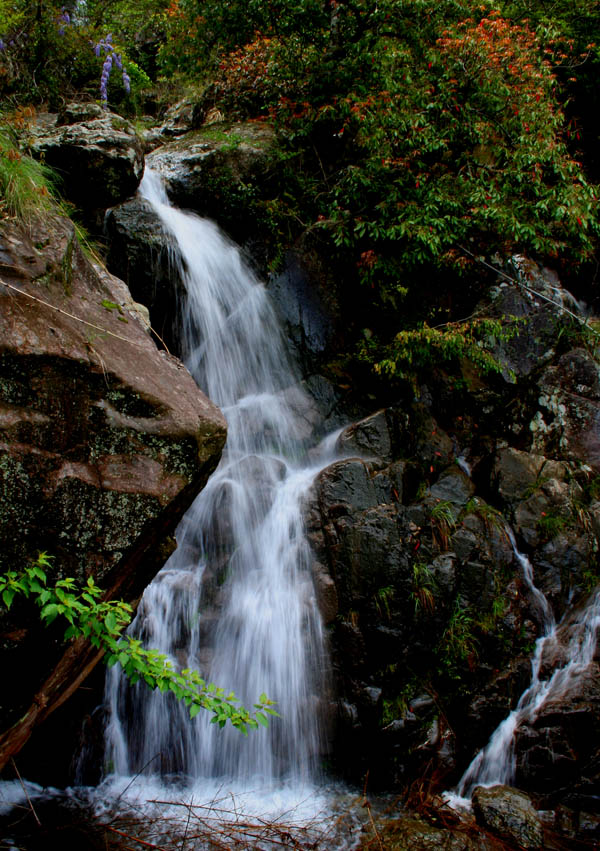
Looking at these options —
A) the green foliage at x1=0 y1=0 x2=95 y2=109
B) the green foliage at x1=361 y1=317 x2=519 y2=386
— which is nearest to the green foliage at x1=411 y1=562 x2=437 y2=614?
the green foliage at x1=361 y1=317 x2=519 y2=386

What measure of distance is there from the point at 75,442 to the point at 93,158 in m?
5.46

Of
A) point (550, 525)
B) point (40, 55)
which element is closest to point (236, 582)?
point (550, 525)

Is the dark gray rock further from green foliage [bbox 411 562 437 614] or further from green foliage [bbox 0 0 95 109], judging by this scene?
green foliage [bbox 0 0 95 109]

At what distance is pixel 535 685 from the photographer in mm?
5328

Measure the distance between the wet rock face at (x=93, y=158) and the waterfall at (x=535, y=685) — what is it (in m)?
6.82

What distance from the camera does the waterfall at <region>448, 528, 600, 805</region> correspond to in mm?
4844

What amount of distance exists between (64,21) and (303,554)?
34.2 feet

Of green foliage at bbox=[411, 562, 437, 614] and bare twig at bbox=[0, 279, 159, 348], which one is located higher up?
bare twig at bbox=[0, 279, 159, 348]

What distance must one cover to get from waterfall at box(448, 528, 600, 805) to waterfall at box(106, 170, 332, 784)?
5.19 ft

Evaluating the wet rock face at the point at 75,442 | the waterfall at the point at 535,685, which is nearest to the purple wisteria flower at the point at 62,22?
the wet rock face at the point at 75,442

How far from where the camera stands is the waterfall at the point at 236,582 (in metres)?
4.71

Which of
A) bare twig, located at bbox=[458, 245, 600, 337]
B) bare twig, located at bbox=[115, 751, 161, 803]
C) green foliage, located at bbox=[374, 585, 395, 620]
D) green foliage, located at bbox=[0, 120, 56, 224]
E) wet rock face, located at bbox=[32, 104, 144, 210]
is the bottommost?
bare twig, located at bbox=[115, 751, 161, 803]

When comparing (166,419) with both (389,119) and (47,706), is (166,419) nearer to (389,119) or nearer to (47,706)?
(47,706)

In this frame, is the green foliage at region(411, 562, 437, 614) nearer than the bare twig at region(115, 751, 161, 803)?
No
